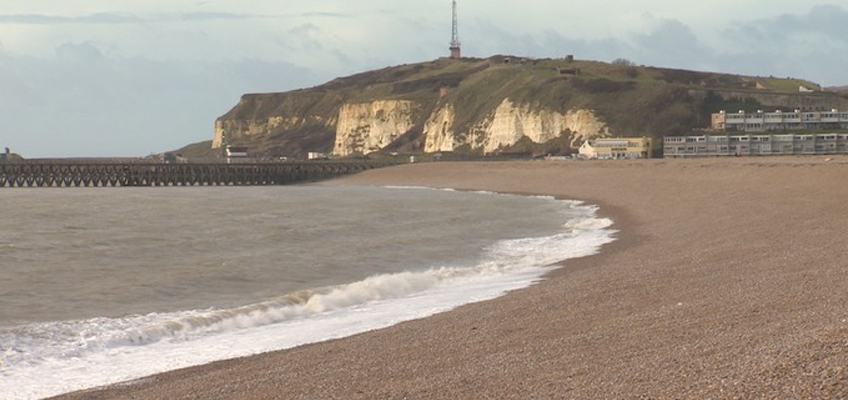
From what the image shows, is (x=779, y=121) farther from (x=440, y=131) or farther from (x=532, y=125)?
(x=440, y=131)

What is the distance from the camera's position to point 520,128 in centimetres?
12350

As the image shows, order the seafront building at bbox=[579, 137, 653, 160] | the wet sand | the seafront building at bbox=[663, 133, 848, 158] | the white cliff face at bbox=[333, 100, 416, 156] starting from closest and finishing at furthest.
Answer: the wet sand < the seafront building at bbox=[663, 133, 848, 158] < the seafront building at bbox=[579, 137, 653, 160] < the white cliff face at bbox=[333, 100, 416, 156]

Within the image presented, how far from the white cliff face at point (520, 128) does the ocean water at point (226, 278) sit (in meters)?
76.5

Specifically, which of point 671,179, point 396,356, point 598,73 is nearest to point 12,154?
point 598,73

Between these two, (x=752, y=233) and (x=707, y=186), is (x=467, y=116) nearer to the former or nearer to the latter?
(x=707, y=186)

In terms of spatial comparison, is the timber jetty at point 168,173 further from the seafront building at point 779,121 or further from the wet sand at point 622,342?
the wet sand at point 622,342

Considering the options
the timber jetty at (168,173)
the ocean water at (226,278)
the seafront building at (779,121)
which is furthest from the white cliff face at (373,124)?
the ocean water at (226,278)

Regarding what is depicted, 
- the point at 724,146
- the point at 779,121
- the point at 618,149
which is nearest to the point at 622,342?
the point at 618,149

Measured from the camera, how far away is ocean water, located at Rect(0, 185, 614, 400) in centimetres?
1258

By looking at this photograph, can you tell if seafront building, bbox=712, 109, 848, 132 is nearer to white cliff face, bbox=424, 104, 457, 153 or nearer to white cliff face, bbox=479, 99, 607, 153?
white cliff face, bbox=479, 99, 607, 153

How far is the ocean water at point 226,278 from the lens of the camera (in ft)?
41.3

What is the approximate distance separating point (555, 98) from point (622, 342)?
113401 mm

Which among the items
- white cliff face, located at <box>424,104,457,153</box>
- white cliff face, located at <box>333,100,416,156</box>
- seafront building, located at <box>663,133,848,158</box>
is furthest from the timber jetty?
→ white cliff face, located at <box>333,100,416,156</box>

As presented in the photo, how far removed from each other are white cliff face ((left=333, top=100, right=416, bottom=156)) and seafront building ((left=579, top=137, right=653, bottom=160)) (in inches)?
2332
